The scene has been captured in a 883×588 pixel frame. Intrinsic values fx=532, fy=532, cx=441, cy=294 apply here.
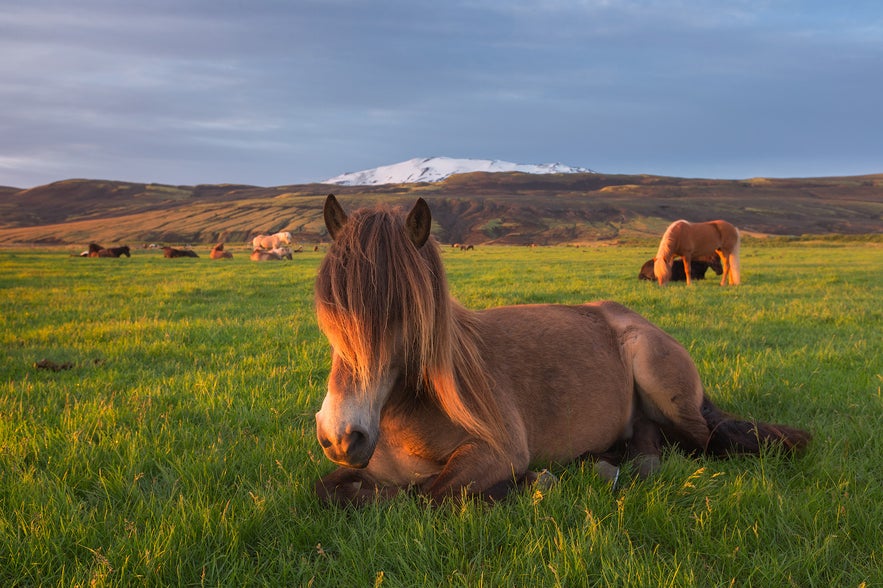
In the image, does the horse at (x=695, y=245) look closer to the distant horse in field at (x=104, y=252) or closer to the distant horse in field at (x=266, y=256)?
the distant horse in field at (x=266, y=256)

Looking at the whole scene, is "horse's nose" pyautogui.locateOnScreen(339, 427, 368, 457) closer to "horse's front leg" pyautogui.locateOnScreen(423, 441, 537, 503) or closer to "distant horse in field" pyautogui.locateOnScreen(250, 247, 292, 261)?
"horse's front leg" pyautogui.locateOnScreen(423, 441, 537, 503)

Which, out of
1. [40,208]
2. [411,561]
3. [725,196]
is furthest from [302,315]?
[40,208]

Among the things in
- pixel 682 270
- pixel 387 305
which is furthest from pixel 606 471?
pixel 682 270

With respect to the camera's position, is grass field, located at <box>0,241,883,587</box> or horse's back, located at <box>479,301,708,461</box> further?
horse's back, located at <box>479,301,708,461</box>

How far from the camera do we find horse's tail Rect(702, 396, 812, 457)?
3844 millimetres

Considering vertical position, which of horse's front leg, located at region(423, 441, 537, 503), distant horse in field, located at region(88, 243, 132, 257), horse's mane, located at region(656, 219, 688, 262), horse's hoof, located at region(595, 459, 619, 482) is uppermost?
horse's mane, located at region(656, 219, 688, 262)

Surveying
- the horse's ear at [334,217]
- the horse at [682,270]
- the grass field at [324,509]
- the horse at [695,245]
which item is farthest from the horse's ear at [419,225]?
the horse at [682,270]

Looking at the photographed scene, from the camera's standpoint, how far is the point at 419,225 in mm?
2727

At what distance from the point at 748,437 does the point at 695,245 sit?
16.8 m

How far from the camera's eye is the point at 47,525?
2.79 metres

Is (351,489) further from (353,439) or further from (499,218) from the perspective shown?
(499,218)

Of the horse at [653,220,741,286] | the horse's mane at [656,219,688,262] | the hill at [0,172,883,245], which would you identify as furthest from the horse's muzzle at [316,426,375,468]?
the hill at [0,172,883,245]

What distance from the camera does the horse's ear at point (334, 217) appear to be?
9.15ft

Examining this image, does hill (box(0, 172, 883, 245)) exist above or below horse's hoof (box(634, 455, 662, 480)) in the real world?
above
